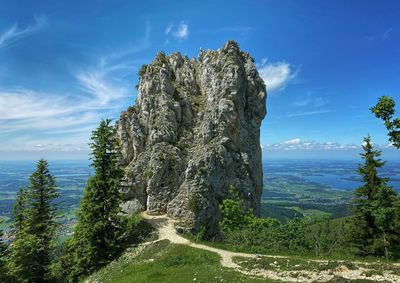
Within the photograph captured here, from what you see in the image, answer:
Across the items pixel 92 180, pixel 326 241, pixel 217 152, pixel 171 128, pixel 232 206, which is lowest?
pixel 326 241

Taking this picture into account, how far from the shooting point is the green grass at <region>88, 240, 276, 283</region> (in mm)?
27172

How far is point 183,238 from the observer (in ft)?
148

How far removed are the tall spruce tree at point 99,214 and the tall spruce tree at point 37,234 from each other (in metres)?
3.80

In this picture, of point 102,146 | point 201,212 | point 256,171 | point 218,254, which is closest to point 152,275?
point 218,254

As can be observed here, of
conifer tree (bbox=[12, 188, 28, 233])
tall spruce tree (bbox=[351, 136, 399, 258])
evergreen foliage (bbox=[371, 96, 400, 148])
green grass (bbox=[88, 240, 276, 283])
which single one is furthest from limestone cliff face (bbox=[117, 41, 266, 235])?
evergreen foliage (bbox=[371, 96, 400, 148])

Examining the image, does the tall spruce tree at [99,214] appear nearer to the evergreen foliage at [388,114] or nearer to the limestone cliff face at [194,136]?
the limestone cliff face at [194,136]

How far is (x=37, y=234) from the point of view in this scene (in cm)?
4581

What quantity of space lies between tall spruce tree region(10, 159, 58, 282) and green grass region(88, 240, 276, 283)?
10831mm

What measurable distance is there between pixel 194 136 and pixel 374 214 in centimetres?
4391

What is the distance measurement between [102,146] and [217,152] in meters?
28.0

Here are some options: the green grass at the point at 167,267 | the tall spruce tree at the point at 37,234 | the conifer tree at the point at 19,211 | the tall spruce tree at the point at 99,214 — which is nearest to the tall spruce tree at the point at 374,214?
the green grass at the point at 167,267

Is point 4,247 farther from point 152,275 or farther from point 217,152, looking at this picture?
point 217,152

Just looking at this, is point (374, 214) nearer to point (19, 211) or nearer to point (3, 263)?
point (3, 263)

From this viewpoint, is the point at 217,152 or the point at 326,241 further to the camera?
the point at 217,152
